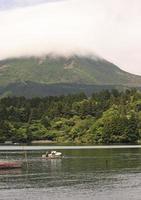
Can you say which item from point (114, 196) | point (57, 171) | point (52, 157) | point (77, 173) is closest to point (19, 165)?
point (57, 171)

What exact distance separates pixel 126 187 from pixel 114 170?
73.9 feet

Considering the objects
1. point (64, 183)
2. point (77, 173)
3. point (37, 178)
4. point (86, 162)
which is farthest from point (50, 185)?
point (86, 162)

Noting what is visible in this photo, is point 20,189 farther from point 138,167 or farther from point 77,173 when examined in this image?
point 138,167

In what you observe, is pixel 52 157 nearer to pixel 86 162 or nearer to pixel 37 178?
pixel 86 162

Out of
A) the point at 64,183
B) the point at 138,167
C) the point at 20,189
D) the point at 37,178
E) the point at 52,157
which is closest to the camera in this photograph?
the point at 20,189

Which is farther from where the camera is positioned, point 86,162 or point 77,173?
point 86,162

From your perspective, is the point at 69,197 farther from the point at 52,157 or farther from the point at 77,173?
the point at 52,157

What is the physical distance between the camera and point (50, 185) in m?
71.9

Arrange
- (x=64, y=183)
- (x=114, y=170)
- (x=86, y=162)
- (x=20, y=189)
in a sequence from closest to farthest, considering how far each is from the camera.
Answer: (x=20, y=189) < (x=64, y=183) < (x=114, y=170) < (x=86, y=162)

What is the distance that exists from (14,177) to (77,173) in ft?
32.6

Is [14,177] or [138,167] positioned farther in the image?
[138,167]

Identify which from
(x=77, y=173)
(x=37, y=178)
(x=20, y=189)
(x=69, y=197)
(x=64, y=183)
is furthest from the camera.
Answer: (x=77, y=173)

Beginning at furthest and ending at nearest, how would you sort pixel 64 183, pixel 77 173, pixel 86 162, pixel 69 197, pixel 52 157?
pixel 52 157 < pixel 86 162 < pixel 77 173 < pixel 64 183 < pixel 69 197

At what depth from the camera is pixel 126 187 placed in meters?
69.9
